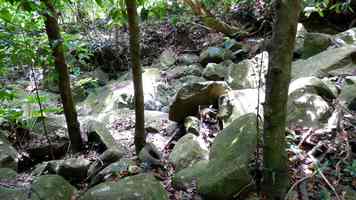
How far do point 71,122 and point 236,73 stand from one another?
297cm

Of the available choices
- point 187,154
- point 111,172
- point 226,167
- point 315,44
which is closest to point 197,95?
point 187,154

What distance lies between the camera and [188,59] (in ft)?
30.9

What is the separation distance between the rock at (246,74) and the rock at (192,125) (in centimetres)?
133

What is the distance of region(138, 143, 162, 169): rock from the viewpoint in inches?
149

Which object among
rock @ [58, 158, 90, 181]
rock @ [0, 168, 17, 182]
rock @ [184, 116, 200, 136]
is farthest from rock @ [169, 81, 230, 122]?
rock @ [0, 168, 17, 182]

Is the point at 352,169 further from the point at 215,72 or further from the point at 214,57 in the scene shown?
the point at 214,57

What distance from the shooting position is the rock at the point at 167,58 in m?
9.67

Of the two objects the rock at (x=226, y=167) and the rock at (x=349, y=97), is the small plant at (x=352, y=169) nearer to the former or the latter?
the rock at (x=226, y=167)

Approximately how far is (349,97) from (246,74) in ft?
7.56

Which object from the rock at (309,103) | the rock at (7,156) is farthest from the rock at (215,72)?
the rock at (7,156)

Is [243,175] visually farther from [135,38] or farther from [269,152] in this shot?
[135,38]

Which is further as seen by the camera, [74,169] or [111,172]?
[74,169]

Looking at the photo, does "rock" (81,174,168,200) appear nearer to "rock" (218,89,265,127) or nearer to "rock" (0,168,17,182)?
"rock" (0,168,17,182)

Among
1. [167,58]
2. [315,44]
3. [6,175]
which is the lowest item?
[6,175]
